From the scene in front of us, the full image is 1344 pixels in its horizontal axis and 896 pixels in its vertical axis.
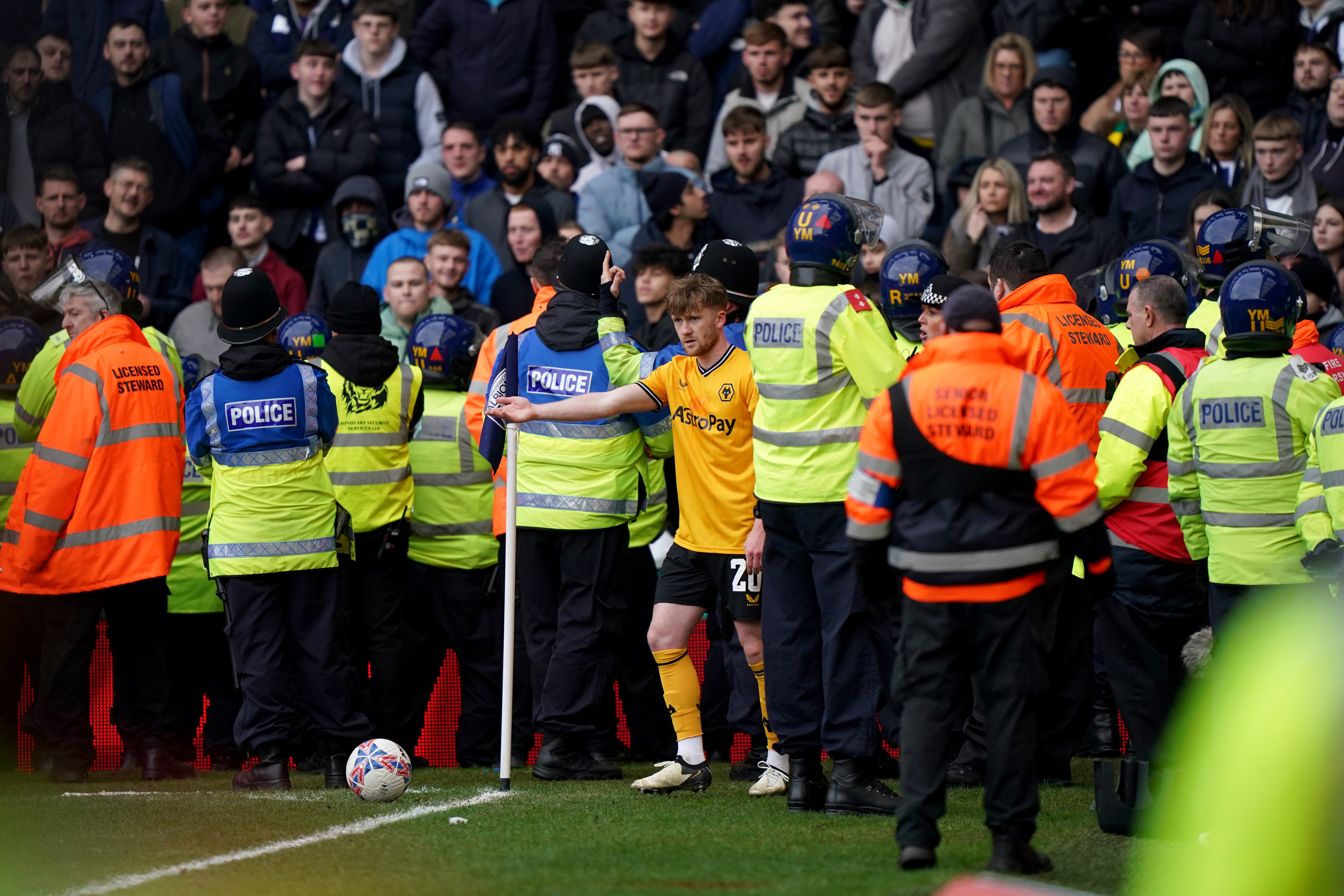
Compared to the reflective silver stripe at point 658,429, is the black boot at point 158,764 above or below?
below

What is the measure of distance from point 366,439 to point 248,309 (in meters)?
1.23

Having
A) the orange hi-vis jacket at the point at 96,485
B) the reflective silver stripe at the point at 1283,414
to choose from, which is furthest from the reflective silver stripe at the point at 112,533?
the reflective silver stripe at the point at 1283,414

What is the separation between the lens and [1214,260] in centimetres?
855

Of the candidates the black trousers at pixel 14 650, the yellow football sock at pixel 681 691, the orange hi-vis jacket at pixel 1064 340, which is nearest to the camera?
the orange hi-vis jacket at pixel 1064 340

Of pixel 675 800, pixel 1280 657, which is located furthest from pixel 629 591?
pixel 1280 657

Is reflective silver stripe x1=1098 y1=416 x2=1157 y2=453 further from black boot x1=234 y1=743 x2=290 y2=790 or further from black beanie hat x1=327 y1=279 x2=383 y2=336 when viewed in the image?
black boot x1=234 y1=743 x2=290 y2=790

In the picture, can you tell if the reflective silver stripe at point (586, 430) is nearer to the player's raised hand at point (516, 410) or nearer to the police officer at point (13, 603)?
the player's raised hand at point (516, 410)

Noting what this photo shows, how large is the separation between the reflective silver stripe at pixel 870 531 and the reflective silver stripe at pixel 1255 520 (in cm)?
213

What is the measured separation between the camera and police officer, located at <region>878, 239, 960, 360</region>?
8.88m

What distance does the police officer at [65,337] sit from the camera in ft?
30.3

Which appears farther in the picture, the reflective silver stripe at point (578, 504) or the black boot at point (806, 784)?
the reflective silver stripe at point (578, 504)

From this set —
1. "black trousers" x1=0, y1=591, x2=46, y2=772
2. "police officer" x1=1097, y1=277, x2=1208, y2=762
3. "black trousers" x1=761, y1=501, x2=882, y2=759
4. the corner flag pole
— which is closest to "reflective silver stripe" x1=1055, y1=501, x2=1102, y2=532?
"black trousers" x1=761, y1=501, x2=882, y2=759

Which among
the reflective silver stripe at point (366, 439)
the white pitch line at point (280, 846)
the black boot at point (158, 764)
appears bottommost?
the black boot at point (158, 764)

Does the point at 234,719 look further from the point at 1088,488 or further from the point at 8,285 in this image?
the point at 1088,488
